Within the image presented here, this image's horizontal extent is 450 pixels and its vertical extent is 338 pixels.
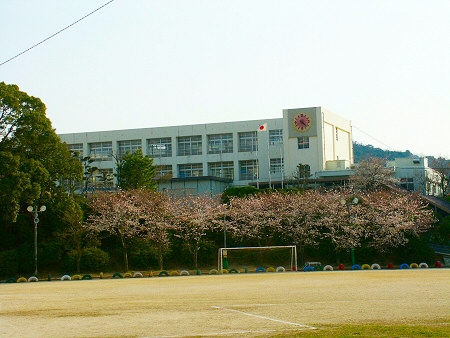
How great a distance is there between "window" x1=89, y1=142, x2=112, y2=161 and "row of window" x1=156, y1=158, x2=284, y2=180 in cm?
855

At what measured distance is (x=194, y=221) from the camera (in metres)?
60.1

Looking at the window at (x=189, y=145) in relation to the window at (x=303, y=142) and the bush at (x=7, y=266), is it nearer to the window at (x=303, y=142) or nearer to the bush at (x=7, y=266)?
the window at (x=303, y=142)

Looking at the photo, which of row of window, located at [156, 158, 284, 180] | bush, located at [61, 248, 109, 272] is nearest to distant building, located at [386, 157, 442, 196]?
row of window, located at [156, 158, 284, 180]

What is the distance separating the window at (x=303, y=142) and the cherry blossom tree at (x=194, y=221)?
29328 mm

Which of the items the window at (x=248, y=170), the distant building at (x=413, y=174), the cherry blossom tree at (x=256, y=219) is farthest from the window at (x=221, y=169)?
the cherry blossom tree at (x=256, y=219)

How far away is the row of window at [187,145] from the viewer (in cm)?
9588

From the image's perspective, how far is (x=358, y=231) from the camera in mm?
58906

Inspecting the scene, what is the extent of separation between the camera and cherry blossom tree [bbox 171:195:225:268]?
59.9 meters

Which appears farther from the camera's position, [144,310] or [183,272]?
[183,272]

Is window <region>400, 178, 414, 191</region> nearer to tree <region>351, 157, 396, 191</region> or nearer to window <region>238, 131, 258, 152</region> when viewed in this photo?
tree <region>351, 157, 396, 191</region>

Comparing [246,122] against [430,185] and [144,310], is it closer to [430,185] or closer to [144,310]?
[430,185]

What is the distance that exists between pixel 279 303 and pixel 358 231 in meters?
41.9

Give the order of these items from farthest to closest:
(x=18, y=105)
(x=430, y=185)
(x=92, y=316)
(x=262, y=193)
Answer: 1. (x=430, y=185)
2. (x=262, y=193)
3. (x=18, y=105)
4. (x=92, y=316)

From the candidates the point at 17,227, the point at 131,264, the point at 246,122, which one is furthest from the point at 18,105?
the point at 246,122
